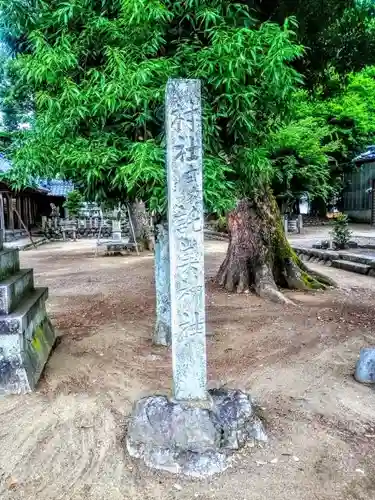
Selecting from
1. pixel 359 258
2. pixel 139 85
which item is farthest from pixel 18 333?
pixel 359 258

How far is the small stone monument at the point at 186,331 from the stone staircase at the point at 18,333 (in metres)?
1.28

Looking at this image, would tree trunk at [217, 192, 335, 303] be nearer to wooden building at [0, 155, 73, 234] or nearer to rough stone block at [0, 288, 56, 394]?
rough stone block at [0, 288, 56, 394]

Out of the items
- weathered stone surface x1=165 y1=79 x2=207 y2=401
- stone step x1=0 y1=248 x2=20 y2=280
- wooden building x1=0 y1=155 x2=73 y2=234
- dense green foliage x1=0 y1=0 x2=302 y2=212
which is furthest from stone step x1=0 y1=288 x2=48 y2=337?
wooden building x1=0 y1=155 x2=73 y2=234

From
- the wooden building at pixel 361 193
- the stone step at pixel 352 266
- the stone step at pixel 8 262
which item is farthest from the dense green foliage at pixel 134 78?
the wooden building at pixel 361 193

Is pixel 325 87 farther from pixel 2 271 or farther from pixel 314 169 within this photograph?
pixel 314 169

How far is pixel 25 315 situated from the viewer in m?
4.04

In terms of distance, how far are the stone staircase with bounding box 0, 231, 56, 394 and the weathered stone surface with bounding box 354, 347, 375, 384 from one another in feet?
10.2

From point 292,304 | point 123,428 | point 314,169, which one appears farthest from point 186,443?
point 314,169

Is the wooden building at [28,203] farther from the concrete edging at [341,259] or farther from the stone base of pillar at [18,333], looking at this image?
the stone base of pillar at [18,333]

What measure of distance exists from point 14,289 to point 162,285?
1.68m

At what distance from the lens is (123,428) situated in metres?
3.42

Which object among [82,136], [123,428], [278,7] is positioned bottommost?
[123,428]

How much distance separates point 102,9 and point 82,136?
1.20 meters

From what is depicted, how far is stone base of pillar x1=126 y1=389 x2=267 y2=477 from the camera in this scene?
9.57 feet
